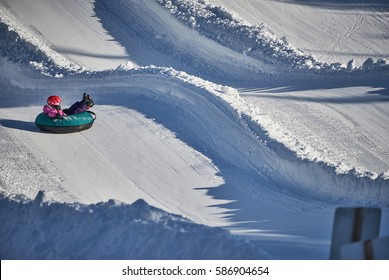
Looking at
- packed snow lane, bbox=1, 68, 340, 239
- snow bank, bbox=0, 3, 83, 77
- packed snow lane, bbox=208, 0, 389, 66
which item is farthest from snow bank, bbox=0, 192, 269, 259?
packed snow lane, bbox=208, 0, 389, 66

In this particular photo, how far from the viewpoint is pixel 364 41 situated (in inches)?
553

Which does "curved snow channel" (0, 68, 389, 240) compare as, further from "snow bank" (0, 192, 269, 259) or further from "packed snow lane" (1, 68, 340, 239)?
"snow bank" (0, 192, 269, 259)

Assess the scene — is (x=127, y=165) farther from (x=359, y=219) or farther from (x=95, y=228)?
(x=359, y=219)

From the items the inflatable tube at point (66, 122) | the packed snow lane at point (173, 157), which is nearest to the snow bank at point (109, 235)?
the packed snow lane at point (173, 157)

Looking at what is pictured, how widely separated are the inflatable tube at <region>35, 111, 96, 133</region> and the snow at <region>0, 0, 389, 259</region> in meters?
0.13

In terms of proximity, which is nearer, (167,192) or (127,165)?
(167,192)

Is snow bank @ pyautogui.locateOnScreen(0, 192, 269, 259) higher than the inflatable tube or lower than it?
lower

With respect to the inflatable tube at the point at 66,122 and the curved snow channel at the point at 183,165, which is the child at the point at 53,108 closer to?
the inflatable tube at the point at 66,122

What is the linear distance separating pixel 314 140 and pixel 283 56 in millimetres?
3146

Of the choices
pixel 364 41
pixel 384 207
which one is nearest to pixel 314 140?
pixel 384 207

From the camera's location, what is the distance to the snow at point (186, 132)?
7863 mm

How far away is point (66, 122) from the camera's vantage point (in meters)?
10.4

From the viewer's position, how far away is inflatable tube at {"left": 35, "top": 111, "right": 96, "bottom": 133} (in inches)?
411
